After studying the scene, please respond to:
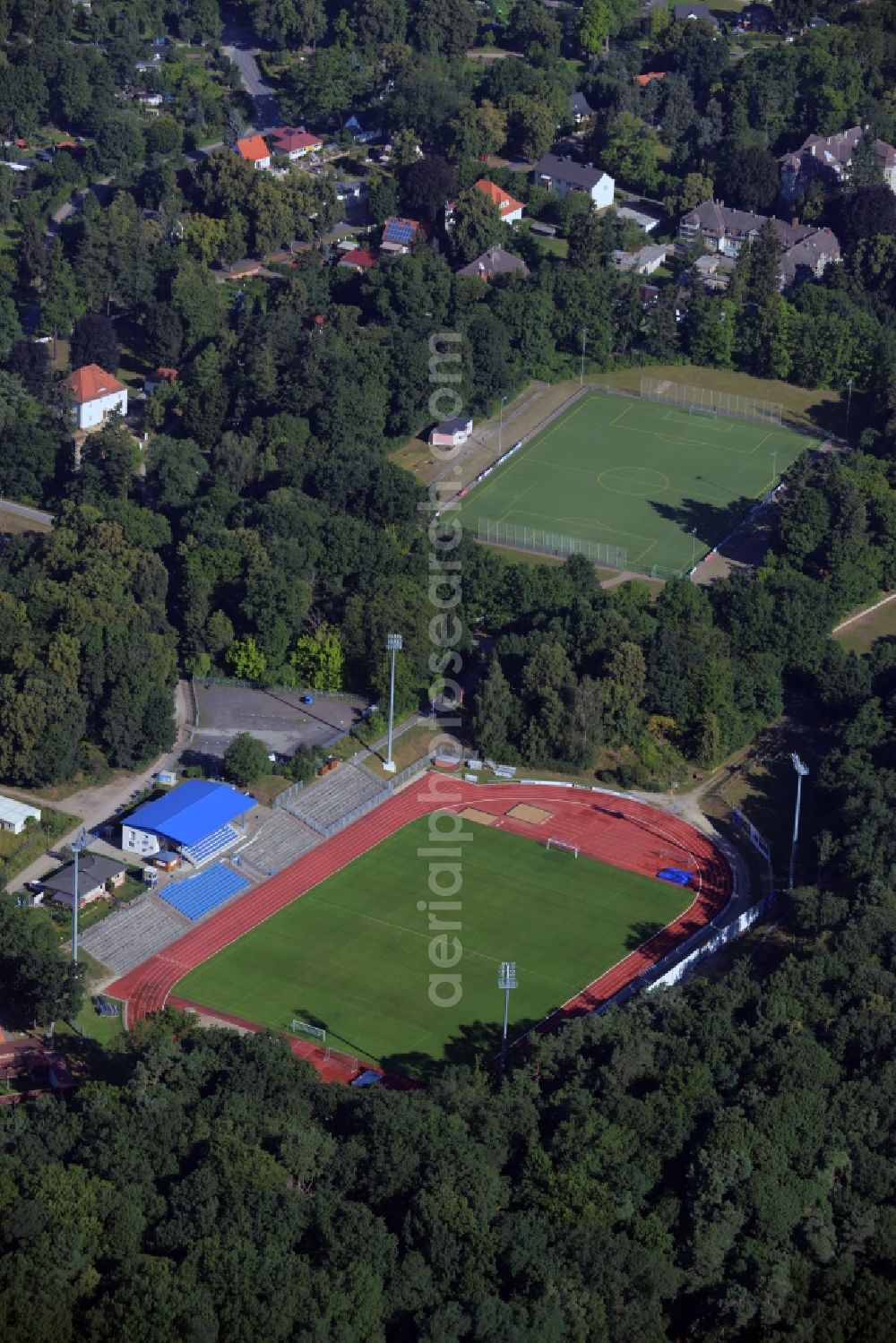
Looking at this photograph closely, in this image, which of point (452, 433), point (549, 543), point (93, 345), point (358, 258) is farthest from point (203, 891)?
point (358, 258)

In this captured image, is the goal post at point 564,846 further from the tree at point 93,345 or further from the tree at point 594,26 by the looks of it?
the tree at point 594,26

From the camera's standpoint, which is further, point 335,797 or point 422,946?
A: point 335,797

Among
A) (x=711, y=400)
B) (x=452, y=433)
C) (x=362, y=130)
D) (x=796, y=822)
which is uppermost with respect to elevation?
(x=796, y=822)

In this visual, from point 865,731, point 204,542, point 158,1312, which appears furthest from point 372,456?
point 158,1312

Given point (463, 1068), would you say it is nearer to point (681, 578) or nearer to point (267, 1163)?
point (267, 1163)

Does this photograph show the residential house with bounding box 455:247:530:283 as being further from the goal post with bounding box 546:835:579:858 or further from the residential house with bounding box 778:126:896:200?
the goal post with bounding box 546:835:579:858

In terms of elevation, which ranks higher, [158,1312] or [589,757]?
[158,1312]

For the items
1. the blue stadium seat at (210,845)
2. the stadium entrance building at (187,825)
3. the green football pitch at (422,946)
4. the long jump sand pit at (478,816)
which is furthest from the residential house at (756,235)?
the blue stadium seat at (210,845)

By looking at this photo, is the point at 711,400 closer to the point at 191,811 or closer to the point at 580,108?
the point at 580,108
